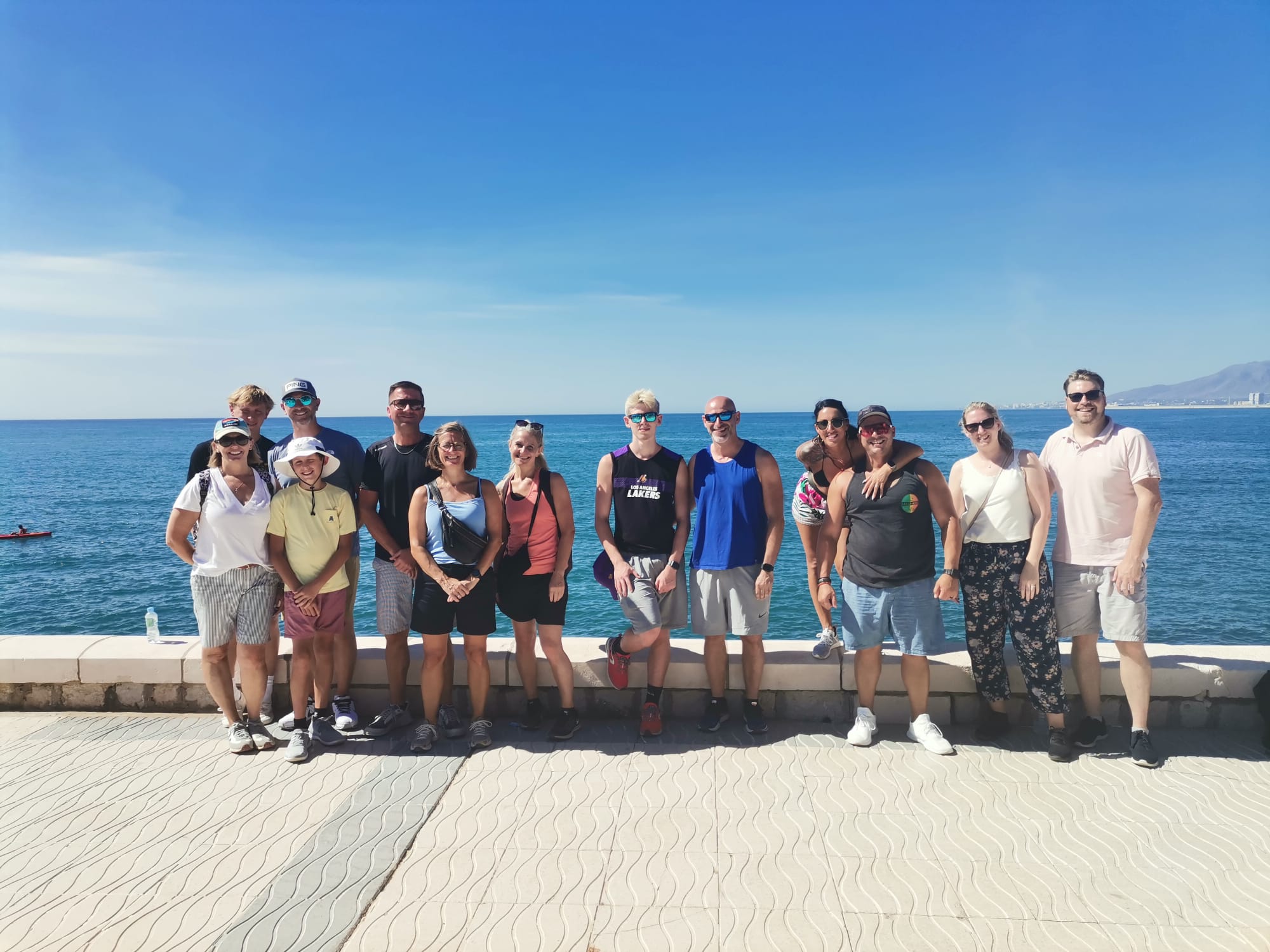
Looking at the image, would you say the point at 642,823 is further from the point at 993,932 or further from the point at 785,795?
the point at 993,932

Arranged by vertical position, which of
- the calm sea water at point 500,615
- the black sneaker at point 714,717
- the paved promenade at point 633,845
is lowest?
the calm sea water at point 500,615

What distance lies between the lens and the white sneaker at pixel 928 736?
4.40m

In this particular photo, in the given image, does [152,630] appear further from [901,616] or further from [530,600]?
[901,616]

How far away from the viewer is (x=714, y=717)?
4789 mm

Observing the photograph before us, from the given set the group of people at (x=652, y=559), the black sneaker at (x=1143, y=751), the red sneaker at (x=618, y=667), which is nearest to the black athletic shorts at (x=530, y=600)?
the group of people at (x=652, y=559)

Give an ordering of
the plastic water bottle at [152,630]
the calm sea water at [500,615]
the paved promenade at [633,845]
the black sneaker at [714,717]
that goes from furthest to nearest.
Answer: the calm sea water at [500,615]
the plastic water bottle at [152,630]
the black sneaker at [714,717]
the paved promenade at [633,845]

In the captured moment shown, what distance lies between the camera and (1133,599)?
14.0 ft

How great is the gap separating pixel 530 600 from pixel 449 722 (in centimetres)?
98

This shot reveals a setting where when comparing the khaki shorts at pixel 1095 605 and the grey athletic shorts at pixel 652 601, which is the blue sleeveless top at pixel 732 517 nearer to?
the grey athletic shorts at pixel 652 601

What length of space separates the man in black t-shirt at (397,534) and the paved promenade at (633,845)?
346 millimetres

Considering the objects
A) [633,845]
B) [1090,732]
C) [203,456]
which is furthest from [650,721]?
[203,456]

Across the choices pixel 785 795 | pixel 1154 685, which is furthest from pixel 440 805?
pixel 1154 685

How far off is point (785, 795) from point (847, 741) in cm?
82

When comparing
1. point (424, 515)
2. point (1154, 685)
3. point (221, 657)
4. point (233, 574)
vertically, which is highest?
point (424, 515)
